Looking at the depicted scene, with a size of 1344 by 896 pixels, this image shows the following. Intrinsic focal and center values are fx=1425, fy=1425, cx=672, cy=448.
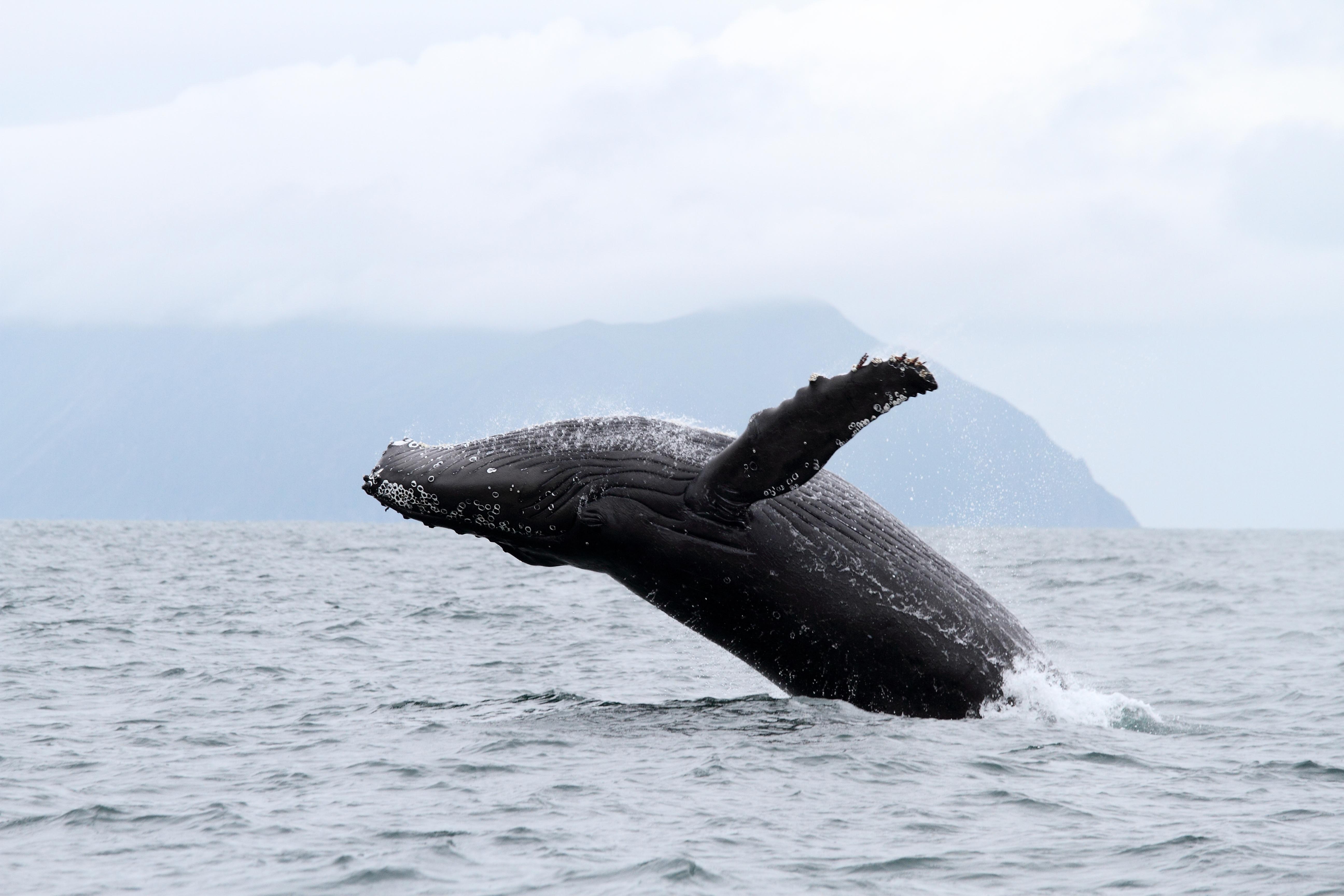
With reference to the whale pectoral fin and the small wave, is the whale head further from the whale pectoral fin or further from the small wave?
the small wave

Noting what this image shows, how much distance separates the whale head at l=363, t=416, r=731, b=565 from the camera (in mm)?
9484

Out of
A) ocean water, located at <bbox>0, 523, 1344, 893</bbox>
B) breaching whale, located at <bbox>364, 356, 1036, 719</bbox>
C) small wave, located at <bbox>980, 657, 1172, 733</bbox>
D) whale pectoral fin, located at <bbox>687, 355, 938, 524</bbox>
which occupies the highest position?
whale pectoral fin, located at <bbox>687, 355, 938, 524</bbox>

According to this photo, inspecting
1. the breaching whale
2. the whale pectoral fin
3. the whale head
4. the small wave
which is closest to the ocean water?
the small wave

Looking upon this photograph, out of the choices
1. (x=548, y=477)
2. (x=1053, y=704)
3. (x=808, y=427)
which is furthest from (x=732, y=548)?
(x=1053, y=704)

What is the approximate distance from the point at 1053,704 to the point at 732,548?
9.12ft

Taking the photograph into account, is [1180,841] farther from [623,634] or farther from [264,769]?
[623,634]

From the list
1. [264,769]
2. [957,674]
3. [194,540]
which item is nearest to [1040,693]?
[957,674]

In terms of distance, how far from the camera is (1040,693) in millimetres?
10203

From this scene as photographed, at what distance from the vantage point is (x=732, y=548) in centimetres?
935

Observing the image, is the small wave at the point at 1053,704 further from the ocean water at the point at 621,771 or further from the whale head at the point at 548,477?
the whale head at the point at 548,477

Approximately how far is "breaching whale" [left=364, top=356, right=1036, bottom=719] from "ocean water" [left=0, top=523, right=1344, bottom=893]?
0.41 m

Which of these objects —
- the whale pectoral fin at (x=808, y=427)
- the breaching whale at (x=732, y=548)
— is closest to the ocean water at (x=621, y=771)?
the breaching whale at (x=732, y=548)

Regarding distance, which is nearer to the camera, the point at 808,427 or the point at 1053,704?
Result: the point at 808,427

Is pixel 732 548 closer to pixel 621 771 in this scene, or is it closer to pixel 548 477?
pixel 548 477
